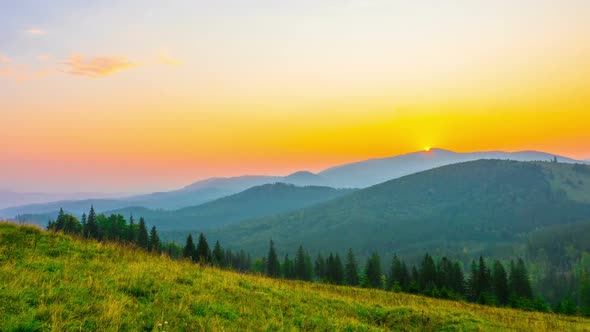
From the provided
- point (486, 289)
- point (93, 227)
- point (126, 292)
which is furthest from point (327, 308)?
point (93, 227)

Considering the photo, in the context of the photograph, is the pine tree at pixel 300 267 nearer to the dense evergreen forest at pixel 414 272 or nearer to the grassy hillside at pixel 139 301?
the dense evergreen forest at pixel 414 272

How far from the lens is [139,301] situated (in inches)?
377

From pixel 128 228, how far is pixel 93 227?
43.4 feet

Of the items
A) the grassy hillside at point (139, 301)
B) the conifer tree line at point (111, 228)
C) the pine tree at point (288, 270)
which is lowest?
the pine tree at point (288, 270)

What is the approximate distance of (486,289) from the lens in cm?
6800

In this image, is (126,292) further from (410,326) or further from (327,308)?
(410,326)

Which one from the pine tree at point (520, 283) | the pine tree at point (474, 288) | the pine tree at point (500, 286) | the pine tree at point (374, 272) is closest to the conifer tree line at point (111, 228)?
the pine tree at point (374, 272)

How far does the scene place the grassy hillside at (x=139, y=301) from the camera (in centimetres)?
769

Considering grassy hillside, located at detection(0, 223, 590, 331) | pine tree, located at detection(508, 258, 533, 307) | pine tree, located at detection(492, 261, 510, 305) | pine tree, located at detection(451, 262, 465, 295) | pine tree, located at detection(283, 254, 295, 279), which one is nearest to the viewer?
grassy hillside, located at detection(0, 223, 590, 331)

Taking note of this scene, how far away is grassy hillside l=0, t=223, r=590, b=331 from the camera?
25.2 feet

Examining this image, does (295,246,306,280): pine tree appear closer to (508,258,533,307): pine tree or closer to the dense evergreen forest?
the dense evergreen forest

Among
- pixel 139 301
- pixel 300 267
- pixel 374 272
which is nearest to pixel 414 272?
pixel 374 272

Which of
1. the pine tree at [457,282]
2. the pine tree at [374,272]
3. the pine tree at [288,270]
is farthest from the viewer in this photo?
the pine tree at [288,270]

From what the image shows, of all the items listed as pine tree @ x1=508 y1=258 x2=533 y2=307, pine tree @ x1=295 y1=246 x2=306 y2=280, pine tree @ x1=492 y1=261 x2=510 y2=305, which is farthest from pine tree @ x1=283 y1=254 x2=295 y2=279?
pine tree @ x1=508 y1=258 x2=533 y2=307
